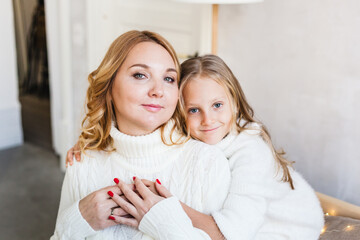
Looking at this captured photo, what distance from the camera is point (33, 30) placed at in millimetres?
5543

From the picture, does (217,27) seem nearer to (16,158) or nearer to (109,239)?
(109,239)

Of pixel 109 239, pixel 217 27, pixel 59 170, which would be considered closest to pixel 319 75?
pixel 217 27

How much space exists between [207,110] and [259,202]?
362 mm

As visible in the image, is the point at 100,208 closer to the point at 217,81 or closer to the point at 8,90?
the point at 217,81

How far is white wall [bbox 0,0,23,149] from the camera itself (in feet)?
12.2

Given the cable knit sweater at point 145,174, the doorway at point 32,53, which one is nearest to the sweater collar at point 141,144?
the cable knit sweater at point 145,174

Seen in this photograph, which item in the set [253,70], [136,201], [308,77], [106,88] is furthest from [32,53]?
[136,201]

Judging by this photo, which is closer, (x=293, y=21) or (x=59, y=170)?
(x=293, y=21)

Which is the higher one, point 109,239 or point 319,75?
point 319,75

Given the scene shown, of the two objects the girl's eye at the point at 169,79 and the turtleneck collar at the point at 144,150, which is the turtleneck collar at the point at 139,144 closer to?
the turtleneck collar at the point at 144,150

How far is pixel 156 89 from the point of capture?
1190mm

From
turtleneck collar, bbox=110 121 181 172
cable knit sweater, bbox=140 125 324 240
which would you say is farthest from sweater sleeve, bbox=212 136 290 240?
turtleneck collar, bbox=110 121 181 172

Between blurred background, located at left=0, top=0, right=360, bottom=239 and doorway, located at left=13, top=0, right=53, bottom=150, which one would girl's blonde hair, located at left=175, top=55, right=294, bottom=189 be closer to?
blurred background, located at left=0, top=0, right=360, bottom=239

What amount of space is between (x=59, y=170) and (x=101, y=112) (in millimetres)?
2199
